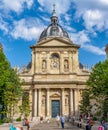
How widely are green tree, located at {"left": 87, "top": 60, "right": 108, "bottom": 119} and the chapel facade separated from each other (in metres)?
15.2


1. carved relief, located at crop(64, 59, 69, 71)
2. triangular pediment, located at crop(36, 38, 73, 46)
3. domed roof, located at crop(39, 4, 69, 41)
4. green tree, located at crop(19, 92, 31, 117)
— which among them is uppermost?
domed roof, located at crop(39, 4, 69, 41)

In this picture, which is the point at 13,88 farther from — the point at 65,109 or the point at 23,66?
the point at 23,66

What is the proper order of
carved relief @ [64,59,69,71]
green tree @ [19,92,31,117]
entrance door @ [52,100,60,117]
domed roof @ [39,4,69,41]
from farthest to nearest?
domed roof @ [39,4,69,41] < carved relief @ [64,59,69,71] < entrance door @ [52,100,60,117] < green tree @ [19,92,31,117]

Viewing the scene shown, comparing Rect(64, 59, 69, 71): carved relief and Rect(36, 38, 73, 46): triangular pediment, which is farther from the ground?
Rect(36, 38, 73, 46): triangular pediment

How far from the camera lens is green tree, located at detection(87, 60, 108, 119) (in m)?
50.2

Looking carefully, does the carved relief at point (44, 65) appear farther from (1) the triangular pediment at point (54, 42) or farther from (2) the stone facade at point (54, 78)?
(1) the triangular pediment at point (54, 42)

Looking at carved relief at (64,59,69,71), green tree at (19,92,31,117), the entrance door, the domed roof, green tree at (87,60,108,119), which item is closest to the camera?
green tree at (87,60,108,119)

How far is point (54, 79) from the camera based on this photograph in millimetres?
70125

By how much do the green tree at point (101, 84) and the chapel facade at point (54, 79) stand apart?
49.9 feet

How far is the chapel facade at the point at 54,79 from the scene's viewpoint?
69.2m

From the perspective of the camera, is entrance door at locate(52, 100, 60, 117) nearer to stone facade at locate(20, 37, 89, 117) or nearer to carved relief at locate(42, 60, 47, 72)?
stone facade at locate(20, 37, 89, 117)

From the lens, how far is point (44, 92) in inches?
2756

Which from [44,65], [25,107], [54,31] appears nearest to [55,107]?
[44,65]

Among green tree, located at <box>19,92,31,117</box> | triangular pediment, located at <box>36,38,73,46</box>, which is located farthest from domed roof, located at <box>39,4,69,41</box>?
green tree, located at <box>19,92,31,117</box>
